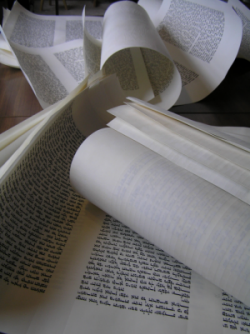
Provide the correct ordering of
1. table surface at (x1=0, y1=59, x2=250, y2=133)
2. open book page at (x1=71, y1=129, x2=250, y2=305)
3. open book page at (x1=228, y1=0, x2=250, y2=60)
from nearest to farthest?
open book page at (x1=71, y1=129, x2=250, y2=305), table surface at (x1=0, y1=59, x2=250, y2=133), open book page at (x1=228, y1=0, x2=250, y2=60)

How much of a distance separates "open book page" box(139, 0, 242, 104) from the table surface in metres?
0.03

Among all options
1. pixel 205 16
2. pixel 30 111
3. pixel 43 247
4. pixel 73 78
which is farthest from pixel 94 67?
pixel 43 247

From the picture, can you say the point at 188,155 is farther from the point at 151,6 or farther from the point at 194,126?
the point at 151,6

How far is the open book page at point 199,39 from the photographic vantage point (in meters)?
0.58

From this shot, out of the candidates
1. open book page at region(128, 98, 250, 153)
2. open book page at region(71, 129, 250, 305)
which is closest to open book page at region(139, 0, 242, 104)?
open book page at region(128, 98, 250, 153)

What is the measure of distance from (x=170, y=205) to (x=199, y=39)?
1.59 ft

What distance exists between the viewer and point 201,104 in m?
0.57

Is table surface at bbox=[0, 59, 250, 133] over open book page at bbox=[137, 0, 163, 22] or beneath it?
beneath

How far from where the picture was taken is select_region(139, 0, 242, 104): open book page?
0.58m

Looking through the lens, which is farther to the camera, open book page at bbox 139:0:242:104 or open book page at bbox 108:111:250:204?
open book page at bbox 139:0:242:104

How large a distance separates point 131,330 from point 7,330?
120 mm

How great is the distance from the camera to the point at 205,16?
24.5 inches

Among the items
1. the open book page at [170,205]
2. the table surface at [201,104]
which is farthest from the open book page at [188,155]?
the table surface at [201,104]

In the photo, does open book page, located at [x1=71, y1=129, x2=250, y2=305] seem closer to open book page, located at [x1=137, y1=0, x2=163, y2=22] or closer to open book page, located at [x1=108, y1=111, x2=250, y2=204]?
open book page, located at [x1=108, y1=111, x2=250, y2=204]
